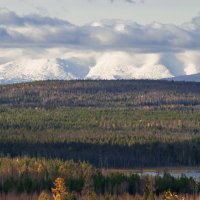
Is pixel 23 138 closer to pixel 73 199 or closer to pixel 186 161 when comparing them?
pixel 186 161

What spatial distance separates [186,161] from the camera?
602ft

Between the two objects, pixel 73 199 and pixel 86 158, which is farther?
pixel 86 158

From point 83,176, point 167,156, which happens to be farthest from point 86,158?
point 83,176

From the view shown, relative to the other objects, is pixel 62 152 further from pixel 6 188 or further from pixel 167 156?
pixel 6 188

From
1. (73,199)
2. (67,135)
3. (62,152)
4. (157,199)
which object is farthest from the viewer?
(67,135)

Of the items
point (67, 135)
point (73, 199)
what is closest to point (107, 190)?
point (73, 199)

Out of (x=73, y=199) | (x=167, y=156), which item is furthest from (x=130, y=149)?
(x=73, y=199)

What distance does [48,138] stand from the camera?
185m

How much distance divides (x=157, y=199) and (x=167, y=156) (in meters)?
71.4

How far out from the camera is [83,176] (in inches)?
4978

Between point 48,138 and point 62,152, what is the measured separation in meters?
11.2

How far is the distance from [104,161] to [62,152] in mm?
7057

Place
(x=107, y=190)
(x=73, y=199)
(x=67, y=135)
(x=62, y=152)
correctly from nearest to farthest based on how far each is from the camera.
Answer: (x=73, y=199), (x=107, y=190), (x=62, y=152), (x=67, y=135)

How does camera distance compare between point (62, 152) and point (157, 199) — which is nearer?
point (157, 199)
